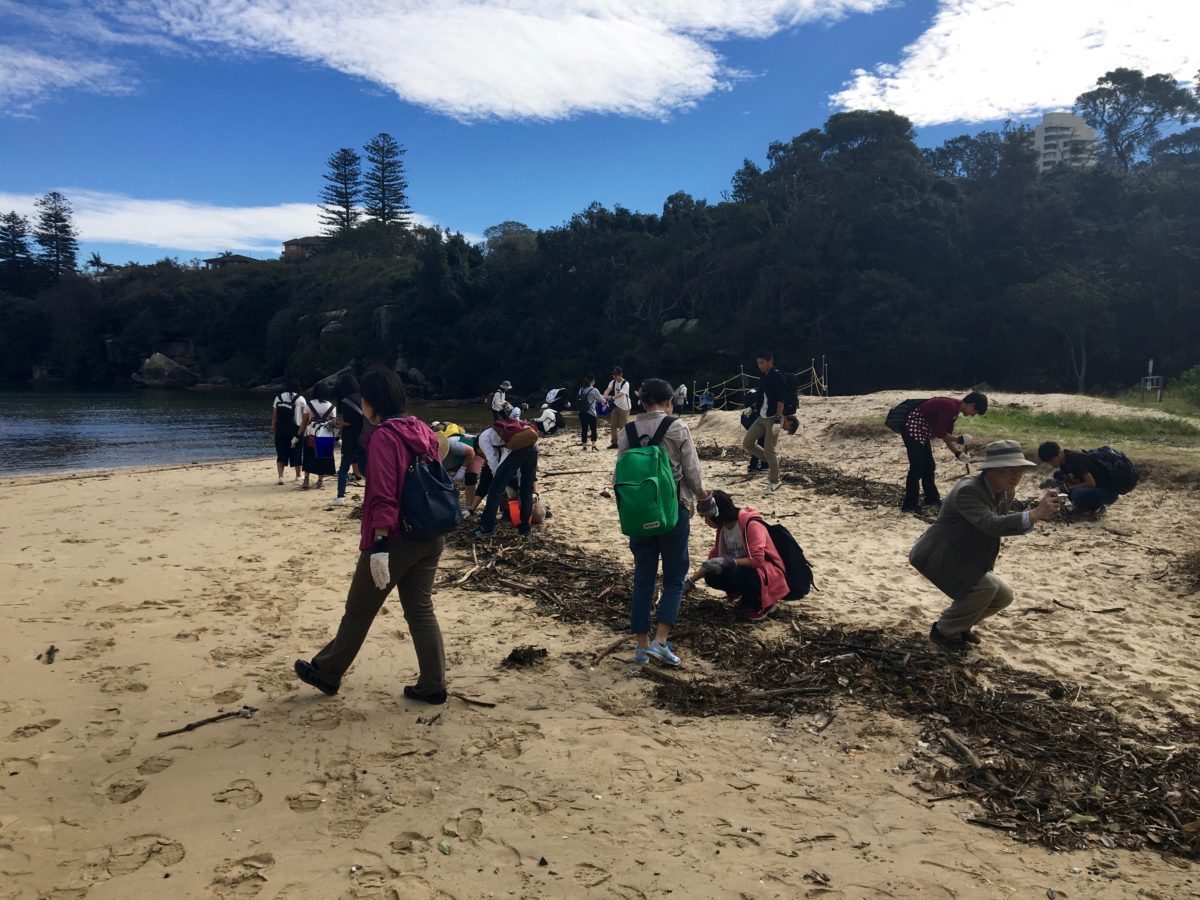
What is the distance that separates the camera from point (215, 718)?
391 centimetres

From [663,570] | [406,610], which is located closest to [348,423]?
[406,610]

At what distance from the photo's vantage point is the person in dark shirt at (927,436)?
8594mm

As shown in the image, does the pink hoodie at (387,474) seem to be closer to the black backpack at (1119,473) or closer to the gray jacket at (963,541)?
the gray jacket at (963,541)

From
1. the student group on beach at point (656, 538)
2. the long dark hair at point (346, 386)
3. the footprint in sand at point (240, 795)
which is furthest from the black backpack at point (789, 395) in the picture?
the footprint in sand at point (240, 795)

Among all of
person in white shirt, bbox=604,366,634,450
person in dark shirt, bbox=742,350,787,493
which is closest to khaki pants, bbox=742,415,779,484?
person in dark shirt, bbox=742,350,787,493

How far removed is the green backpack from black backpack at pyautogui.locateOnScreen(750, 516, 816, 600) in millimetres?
A: 1553

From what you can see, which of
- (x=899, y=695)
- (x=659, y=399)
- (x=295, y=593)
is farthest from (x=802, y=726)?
(x=295, y=593)

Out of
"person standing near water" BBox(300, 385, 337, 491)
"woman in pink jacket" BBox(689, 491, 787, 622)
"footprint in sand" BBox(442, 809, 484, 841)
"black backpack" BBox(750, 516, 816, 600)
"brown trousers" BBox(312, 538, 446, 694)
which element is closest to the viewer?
"footprint in sand" BBox(442, 809, 484, 841)

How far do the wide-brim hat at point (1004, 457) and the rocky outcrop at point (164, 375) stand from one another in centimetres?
7450

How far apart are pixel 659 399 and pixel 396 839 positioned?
2.70 metres

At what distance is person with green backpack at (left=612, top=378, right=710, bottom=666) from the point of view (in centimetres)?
419

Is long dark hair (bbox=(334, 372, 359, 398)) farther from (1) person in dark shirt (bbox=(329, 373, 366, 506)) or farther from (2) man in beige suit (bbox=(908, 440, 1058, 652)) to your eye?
(2) man in beige suit (bbox=(908, 440, 1058, 652))

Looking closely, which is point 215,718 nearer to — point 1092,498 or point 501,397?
point 1092,498

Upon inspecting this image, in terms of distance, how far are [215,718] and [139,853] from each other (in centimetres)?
111
